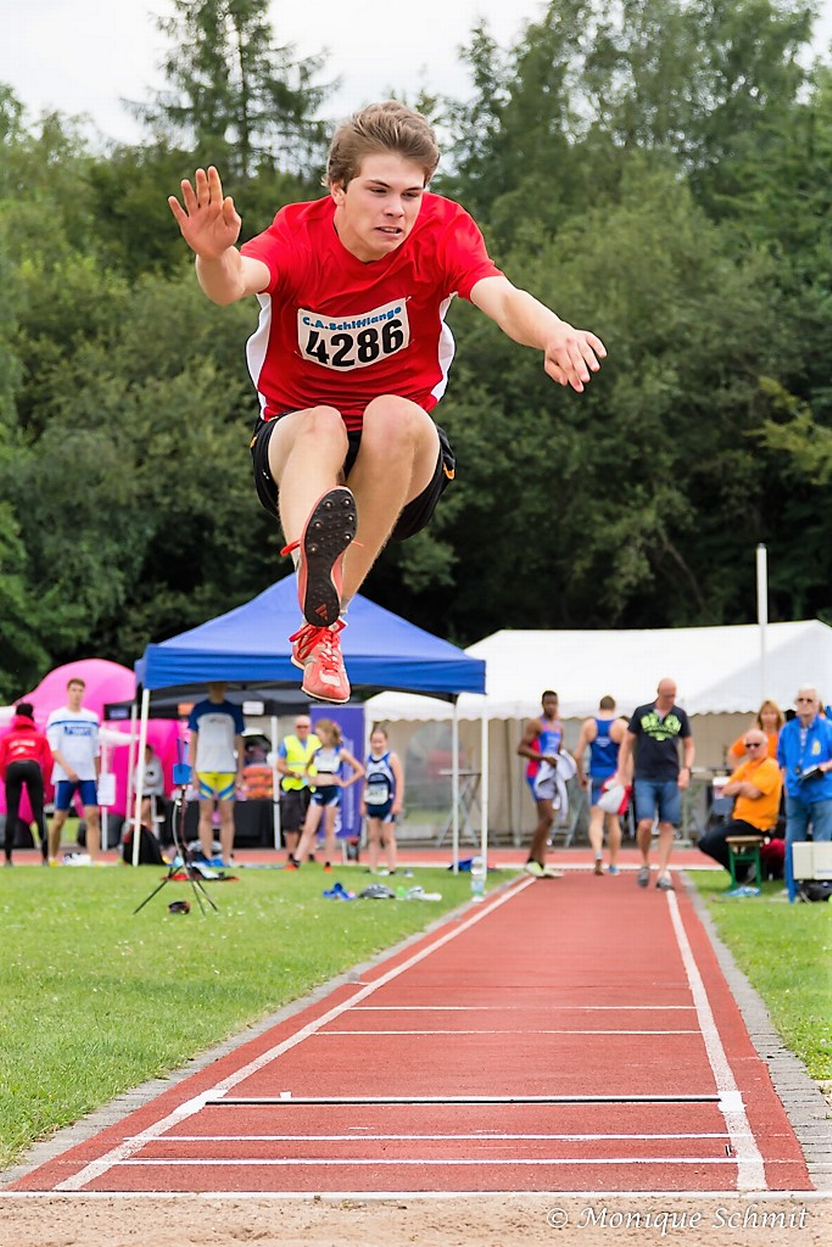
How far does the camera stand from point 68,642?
34719 mm

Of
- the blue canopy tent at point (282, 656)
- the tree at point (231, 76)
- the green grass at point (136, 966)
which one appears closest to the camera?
the green grass at point (136, 966)

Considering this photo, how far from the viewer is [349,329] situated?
5480 millimetres

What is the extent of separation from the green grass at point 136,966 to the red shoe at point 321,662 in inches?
66.0

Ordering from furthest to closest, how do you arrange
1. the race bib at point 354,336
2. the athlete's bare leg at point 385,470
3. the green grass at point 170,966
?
the green grass at point 170,966, the athlete's bare leg at point 385,470, the race bib at point 354,336

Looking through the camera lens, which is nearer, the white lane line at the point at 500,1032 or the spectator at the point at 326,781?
the white lane line at the point at 500,1032

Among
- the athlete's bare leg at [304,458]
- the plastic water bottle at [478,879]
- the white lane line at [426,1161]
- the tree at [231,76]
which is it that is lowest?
the white lane line at [426,1161]

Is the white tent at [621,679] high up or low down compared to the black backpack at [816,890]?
up

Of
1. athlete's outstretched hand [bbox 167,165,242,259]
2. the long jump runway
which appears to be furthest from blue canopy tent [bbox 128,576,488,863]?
athlete's outstretched hand [bbox 167,165,242,259]

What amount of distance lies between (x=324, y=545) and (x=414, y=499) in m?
0.88

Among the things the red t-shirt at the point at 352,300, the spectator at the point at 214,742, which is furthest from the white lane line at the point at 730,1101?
the spectator at the point at 214,742

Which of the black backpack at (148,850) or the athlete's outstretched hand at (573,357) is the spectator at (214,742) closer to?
the black backpack at (148,850)

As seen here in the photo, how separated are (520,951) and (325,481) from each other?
6.87 m

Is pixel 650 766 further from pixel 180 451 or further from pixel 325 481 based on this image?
pixel 180 451

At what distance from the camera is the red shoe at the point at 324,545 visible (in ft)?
17.1
